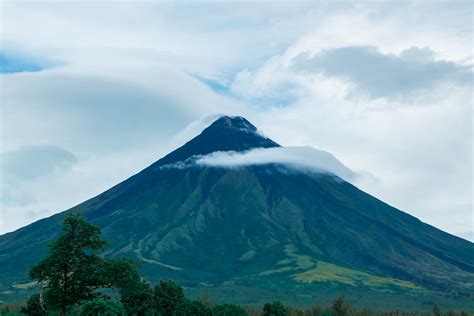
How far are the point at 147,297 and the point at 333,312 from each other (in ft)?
240

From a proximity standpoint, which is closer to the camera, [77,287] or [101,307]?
[101,307]

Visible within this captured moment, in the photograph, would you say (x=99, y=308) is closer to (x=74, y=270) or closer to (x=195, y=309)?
(x=74, y=270)

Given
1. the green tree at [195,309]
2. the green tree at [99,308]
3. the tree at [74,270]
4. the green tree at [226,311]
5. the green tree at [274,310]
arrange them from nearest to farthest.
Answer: the green tree at [99,308], the tree at [74,270], the green tree at [195,309], the green tree at [226,311], the green tree at [274,310]

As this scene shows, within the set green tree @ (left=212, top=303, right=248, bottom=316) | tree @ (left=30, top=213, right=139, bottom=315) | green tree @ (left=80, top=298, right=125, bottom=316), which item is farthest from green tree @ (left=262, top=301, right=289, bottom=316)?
green tree @ (left=80, top=298, right=125, bottom=316)

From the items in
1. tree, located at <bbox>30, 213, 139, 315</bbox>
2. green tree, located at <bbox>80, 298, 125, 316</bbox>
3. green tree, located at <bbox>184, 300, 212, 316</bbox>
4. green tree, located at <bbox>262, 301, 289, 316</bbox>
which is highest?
tree, located at <bbox>30, 213, 139, 315</bbox>

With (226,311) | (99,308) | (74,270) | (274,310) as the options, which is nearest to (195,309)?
(226,311)

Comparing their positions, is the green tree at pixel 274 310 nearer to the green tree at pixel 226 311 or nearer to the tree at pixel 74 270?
the green tree at pixel 226 311

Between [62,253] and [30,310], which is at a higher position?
[62,253]

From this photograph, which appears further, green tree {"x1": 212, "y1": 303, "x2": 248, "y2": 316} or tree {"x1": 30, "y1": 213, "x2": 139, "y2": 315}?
green tree {"x1": 212, "y1": 303, "x2": 248, "y2": 316}

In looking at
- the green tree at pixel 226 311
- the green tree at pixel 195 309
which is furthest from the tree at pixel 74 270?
the green tree at pixel 226 311

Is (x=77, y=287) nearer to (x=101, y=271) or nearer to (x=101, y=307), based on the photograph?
(x=101, y=271)

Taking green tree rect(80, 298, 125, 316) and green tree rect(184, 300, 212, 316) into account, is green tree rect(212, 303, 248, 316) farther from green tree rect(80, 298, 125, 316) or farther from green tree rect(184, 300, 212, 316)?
green tree rect(80, 298, 125, 316)

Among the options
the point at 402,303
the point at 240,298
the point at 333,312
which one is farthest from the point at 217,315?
the point at 402,303

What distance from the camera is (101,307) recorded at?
140ft
